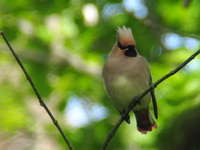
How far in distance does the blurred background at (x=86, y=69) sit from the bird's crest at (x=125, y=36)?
148 centimetres

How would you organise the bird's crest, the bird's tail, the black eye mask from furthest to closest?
the bird's tail < the black eye mask < the bird's crest

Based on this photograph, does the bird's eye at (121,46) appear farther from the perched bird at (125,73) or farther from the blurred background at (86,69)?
the blurred background at (86,69)

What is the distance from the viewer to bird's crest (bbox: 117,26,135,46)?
5.15 metres

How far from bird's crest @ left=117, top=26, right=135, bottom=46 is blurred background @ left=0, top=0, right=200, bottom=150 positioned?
1.48 m

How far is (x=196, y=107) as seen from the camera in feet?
21.0

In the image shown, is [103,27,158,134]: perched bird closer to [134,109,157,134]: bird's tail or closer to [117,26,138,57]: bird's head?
[117,26,138,57]: bird's head

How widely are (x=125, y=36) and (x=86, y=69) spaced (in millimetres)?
3857

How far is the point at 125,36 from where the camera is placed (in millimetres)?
5199

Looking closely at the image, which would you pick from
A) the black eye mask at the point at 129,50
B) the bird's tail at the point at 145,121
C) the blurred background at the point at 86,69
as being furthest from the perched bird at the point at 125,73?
the blurred background at the point at 86,69

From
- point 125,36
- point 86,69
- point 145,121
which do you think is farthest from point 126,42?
point 86,69

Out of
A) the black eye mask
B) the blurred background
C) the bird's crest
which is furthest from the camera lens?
the blurred background

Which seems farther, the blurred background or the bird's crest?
the blurred background

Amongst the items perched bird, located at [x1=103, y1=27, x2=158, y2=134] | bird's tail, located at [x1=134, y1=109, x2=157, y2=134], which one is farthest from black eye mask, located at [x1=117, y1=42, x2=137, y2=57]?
bird's tail, located at [x1=134, y1=109, x2=157, y2=134]

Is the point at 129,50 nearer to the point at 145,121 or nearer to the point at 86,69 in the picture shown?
the point at 145,121
